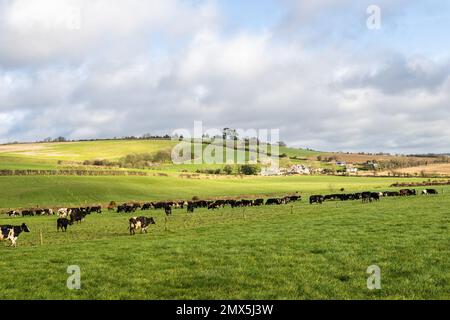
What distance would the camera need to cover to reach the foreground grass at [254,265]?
12.6 m

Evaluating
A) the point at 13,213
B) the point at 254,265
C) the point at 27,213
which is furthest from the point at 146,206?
the point at 254,265

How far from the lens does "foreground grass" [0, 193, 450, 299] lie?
12.6 metres

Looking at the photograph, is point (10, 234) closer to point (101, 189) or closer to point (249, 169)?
point (101, 189)

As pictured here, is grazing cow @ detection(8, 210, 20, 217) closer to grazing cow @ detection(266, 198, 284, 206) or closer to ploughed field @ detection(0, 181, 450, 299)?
ploughed field @ detection(0, 181, 450, 299)

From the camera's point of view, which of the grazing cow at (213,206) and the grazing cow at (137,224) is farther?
the grazing cow at (213,206)

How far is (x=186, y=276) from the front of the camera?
14492 millimetres

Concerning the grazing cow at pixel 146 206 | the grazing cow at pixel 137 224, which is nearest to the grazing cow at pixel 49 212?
the grazing cow at pixel 146 206

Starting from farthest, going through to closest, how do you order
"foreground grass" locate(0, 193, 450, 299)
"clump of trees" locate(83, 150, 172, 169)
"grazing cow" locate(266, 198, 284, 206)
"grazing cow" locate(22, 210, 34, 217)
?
"clump of trees" locate(83, 150, 172, 169), "grazing cow" locate(266, 198, 284, 206), "grazing cow" locate(22, 210, 34, 217), "foreground grass" locate(0, 193, 450, 299)

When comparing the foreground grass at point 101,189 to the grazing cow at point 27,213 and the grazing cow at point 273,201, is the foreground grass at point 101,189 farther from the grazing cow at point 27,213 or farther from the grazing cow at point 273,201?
the grazing cow at point 273,201

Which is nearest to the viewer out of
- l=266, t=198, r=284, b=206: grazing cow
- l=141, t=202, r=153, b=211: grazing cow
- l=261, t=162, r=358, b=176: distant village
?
l=141, t=202, r=153, b=211: grazing cow

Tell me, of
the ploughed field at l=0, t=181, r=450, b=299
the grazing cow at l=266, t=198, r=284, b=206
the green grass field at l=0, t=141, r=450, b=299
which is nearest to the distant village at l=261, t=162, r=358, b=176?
the grazing cow at l=266, t=198, r=284, b=206

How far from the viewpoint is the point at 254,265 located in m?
15.8
